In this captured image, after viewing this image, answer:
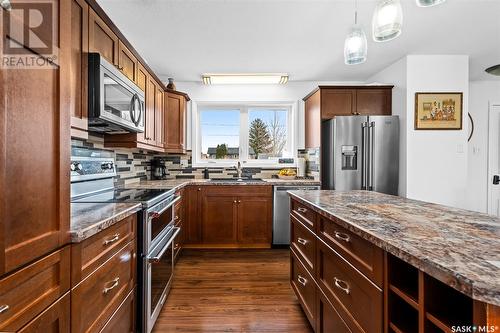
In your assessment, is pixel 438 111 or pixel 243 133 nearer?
pixel 438 111

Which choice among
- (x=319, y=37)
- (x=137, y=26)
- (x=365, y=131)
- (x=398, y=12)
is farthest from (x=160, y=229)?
(x=365, y=131)

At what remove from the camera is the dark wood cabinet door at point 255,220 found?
3.23 metres

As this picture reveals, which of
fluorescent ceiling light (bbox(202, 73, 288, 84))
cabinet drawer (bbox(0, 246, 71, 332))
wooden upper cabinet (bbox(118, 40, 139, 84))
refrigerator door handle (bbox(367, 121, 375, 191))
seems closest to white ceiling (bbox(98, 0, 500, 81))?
fluorescent ceiling light (bbox(202, 73, 288, 84))

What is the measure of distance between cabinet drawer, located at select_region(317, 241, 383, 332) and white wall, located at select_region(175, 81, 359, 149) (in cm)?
268

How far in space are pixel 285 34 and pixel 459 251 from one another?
2333mm

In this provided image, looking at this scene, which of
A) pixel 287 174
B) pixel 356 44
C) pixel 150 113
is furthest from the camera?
pixel 287 174

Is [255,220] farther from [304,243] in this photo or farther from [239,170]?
[304,243]

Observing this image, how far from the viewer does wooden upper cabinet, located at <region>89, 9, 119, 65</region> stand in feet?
5.06

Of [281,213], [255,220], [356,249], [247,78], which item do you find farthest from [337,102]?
[356,249]

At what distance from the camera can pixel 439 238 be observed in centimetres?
84

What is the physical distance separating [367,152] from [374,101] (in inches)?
28.9

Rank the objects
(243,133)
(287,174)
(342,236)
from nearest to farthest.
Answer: (342,236), (287,174), (243,133)

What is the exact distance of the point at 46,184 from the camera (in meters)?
0.81

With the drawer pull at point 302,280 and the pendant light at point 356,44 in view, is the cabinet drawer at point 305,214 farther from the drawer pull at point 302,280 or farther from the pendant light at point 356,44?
the pendant light at point 356,44
